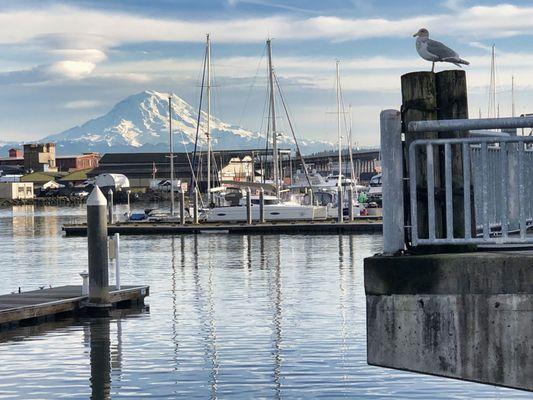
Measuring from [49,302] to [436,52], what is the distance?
2411 centimetres

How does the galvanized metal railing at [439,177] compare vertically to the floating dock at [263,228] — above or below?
above

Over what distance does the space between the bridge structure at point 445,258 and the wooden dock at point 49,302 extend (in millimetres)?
22747

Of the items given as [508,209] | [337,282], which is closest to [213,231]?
[337,282]

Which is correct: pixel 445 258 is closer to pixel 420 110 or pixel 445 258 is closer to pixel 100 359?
pixel 420 110

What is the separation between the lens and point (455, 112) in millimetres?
10484

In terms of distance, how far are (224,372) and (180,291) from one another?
22067mm

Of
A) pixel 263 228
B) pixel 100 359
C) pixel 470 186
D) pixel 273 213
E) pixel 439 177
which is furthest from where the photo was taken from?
pixel 273 213

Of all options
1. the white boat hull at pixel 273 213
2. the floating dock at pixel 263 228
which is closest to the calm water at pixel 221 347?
the floating dock at pixel 263 228

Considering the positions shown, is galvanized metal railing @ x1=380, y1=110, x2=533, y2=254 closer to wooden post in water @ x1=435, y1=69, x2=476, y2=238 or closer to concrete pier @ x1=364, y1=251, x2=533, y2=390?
wooden post in water @ x1=435, y1=69, x2=476, y2=238

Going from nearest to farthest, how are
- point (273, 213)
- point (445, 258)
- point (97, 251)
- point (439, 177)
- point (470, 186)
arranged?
point (445, 258), point (439, 177), point (470, 186), point (97, 251), point (273, 213)

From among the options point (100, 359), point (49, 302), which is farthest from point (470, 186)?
point (49, 302)

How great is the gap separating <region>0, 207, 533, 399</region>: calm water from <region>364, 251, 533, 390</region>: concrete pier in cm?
1263

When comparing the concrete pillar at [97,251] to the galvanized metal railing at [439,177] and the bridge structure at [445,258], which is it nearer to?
the bridge structure at [445,258]

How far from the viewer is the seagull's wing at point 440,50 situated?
11.2 meters
